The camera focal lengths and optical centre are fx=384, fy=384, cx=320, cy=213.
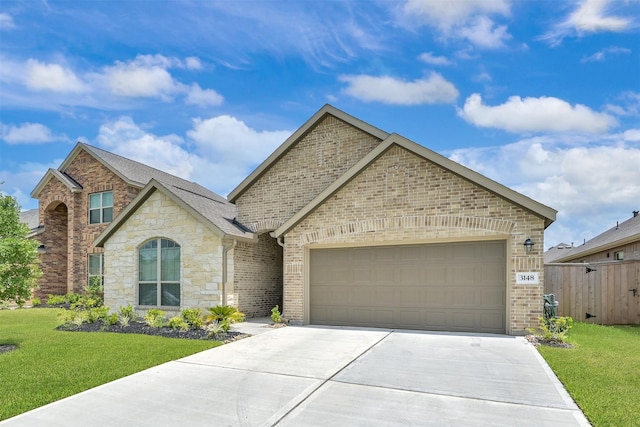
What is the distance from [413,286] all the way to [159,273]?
819 cm

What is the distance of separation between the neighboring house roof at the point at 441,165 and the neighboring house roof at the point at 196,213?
5.54ft

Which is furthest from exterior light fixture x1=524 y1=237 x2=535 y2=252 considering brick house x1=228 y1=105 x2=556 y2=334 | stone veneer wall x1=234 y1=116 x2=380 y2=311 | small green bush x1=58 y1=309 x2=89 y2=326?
small green bush x1=58 y1=309 x2=89 y2=326

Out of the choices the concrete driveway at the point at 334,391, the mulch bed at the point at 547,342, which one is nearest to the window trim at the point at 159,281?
the concrete driveway at the point at 334,391

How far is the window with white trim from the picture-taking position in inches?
752

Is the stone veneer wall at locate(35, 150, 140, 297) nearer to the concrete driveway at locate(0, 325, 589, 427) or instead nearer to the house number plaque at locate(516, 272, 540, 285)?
the concrete driveway at locate(0, 325, 589, 427)

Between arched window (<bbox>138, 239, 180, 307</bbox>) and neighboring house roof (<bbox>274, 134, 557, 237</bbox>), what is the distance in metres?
3.71

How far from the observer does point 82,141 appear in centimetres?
1970

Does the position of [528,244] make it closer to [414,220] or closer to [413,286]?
[414,220]

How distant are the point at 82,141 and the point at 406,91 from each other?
644 inches

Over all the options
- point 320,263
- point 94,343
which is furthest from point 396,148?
point 94,343

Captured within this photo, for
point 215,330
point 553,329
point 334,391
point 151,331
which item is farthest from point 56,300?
point 553,329

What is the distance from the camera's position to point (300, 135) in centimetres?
1414

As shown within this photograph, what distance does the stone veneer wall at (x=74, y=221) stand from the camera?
62.5ft

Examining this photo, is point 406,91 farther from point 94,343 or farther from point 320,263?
point 94,343
